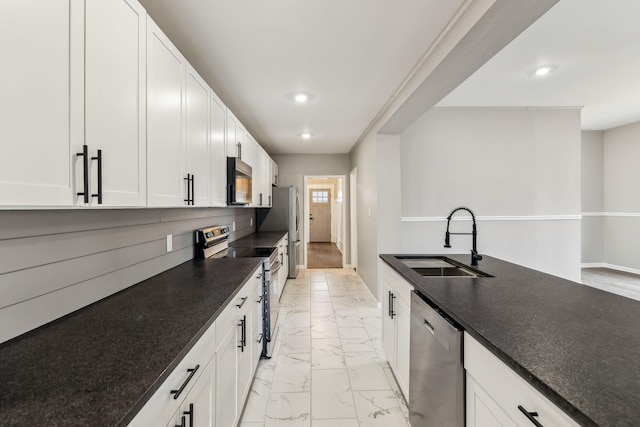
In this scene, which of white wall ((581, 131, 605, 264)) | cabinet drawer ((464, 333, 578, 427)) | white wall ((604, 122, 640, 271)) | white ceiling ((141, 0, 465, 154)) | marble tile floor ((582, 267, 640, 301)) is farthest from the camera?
white wall ((581, 131, 605, 264))

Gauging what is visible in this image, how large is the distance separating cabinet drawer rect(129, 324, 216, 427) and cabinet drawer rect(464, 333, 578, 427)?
104 centimetres

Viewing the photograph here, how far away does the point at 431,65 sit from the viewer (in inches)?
81.7

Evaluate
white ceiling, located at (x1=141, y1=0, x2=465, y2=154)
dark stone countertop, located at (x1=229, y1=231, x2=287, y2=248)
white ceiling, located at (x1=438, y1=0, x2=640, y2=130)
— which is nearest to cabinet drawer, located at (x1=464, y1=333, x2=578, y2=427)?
white ceiling, located at (x1=141, y1=0, x2=465, y2=154)

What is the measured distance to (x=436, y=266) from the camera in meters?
2.20

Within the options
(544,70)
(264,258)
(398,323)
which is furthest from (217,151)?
(544,70)

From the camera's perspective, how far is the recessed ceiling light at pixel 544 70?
2780 millimetres

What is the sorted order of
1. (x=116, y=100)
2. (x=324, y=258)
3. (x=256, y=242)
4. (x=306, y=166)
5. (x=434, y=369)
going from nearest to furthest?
(x=116, y=100)
(x=434, y=369)
(x=256, y=242)
(x=306, y=166)
(x=324, y=258)

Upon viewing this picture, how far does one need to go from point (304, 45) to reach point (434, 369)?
2184mm

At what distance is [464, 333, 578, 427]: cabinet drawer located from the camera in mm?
746

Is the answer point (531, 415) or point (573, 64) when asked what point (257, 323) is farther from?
point (573, 64)

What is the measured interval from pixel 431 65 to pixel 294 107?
1.65 m

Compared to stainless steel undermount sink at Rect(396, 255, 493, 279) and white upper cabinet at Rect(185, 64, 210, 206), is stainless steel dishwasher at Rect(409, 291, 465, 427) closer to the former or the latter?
stainless steel undermount sink at Rect(396, 255, 493, 279)

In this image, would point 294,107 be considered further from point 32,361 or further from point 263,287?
point 32,361

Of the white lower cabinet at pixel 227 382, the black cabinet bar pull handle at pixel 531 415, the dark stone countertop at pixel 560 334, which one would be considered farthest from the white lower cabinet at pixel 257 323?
the black cabinet bar pull handle at pixel 531 415
